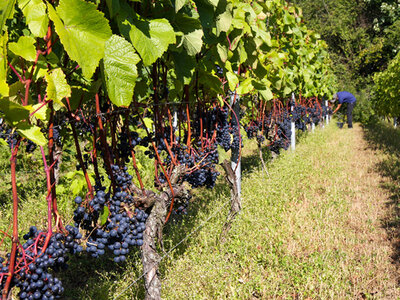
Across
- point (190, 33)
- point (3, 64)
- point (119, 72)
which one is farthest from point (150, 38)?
point (3, 64)

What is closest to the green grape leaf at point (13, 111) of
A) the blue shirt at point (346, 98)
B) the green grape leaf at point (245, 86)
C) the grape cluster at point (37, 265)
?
the grape cluster at point (37, 265)

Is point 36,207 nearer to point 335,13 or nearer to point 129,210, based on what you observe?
point 129,210

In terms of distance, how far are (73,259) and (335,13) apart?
26.3 m

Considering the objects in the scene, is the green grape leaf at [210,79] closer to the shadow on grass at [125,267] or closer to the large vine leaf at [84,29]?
the shadow on grass at [125,267]

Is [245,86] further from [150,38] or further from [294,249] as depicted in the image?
[150,38]

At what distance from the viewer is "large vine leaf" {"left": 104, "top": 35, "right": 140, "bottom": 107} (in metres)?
1.42

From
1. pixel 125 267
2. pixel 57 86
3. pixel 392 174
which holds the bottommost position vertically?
pixel 125 267

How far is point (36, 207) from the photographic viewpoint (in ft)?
15.6

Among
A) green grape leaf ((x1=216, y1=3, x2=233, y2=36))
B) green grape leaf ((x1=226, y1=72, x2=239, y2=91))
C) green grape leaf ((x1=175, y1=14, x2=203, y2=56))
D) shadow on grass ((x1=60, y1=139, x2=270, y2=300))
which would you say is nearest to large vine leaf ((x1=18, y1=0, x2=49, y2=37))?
green grape leaf ((x1=175, y1=14, x2=203, y2=56))

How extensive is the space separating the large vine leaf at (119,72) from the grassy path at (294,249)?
5.95 ft

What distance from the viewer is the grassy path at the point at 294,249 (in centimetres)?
280

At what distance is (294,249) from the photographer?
335 cm

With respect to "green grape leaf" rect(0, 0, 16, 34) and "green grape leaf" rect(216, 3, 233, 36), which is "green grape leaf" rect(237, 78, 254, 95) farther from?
"green grape leaf" rect(0, 0, 16, 34)

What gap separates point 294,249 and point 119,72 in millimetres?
2628
